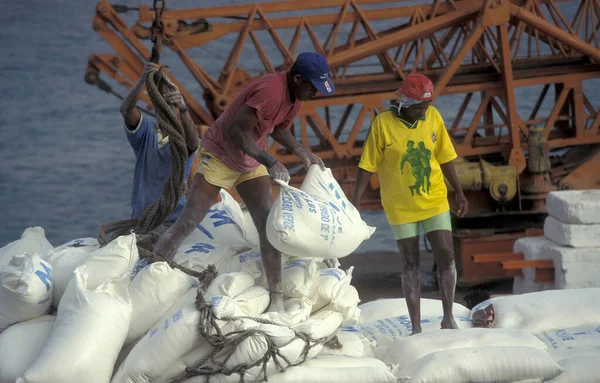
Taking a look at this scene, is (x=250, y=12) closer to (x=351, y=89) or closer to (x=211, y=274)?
(x=351, y=89)

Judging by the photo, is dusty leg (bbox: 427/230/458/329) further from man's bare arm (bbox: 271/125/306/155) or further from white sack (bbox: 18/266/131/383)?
white sack (bbox: 18/266/131/383)

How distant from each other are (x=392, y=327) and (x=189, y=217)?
1.39 m

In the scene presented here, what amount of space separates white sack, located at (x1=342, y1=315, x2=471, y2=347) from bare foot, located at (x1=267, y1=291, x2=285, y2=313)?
580 mm

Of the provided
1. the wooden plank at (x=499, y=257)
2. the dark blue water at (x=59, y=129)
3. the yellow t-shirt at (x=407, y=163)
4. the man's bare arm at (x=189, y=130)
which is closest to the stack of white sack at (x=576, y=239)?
the wooden plank at (x=499, y=257)

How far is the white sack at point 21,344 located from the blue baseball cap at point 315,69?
1.66 metres

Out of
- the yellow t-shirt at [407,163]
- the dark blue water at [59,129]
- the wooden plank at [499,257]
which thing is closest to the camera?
the yellow t-shirt at [407,163]

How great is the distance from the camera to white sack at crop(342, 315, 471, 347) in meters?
4.92

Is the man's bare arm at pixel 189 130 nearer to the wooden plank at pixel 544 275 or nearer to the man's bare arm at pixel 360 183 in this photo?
the man's bare arm at pixel 360 183

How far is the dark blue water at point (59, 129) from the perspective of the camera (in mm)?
15773

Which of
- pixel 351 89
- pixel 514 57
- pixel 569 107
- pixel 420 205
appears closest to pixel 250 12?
pixel 351 89

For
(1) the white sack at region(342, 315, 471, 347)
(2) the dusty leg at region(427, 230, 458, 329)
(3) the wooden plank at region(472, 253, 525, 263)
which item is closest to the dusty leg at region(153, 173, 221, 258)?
(1) the white sack at region(342, 315, 471, 347)

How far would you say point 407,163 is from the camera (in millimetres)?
4934

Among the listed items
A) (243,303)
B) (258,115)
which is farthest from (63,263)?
(258,115)

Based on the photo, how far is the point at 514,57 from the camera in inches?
404
